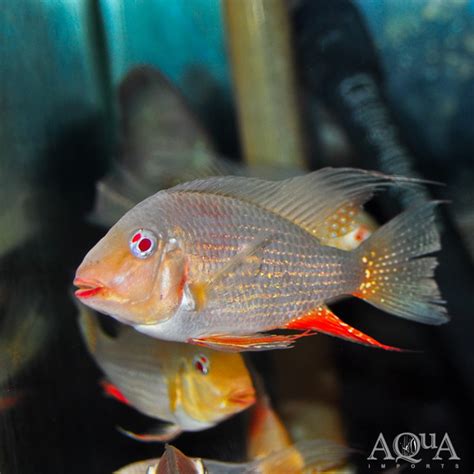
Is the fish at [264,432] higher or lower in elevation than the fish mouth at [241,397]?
lower

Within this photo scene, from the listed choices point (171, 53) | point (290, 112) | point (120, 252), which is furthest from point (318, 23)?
point (120, 252)

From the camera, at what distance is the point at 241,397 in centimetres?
92

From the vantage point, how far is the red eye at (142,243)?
0.67 metres

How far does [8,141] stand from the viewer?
143 cm

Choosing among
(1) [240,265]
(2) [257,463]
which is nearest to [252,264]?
(1) [240,265]

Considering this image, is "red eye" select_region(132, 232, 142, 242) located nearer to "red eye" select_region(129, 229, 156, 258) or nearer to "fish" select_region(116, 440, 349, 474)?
"red eye" select_region(129, 229, 156, 258)

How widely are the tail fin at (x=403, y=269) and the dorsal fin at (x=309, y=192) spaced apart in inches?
2.5

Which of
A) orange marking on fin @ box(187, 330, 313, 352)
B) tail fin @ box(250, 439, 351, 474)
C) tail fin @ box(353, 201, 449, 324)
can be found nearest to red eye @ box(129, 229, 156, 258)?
orange marking on fin @ box(187, 330, 313, 352)

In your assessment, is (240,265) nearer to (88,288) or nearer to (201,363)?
(88,288)

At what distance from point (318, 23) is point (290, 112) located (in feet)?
1.52

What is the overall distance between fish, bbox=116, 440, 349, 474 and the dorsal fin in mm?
371

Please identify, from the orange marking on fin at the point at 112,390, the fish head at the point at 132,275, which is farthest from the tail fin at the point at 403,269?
the orange marking on fin at the point at 112,390

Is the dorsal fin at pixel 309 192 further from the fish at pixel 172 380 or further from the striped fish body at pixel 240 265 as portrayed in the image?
the fish at pixel 172 380

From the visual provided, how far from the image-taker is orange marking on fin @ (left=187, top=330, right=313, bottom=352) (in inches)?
25.7
